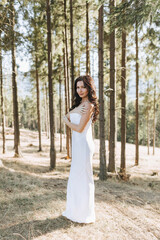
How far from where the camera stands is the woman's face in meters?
3.90

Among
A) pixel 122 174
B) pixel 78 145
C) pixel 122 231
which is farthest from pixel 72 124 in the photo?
pixel 122 174

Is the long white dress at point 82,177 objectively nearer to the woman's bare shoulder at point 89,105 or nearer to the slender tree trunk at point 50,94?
the woman's bare shoulder at point 89,105

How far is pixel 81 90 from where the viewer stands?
392cm

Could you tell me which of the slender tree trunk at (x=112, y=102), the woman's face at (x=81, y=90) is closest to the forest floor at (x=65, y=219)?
the woman's face at (x=81, y=90)

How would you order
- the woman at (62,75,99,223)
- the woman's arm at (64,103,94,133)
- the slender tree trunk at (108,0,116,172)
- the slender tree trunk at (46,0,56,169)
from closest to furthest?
the woman's arm at (64,103,94,133)
the woman at (62,75,99,223)
the slender tree trunk at (108,0,116,172)
the slender tree trunk at (46,0,56,169)

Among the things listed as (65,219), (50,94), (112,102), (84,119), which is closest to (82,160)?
(84,119)

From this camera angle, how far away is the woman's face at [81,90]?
154 inches

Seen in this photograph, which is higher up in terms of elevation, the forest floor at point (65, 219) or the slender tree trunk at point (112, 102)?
the slender tree trunk at point (112, 102)

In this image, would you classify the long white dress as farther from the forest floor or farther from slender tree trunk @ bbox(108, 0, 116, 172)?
slender tree trunk @ bbox(108, 0, 116, 172)

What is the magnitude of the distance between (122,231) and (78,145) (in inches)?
77.3

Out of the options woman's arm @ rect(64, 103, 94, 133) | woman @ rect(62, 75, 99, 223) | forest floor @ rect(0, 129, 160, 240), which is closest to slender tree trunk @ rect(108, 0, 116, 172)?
forest floor @ rect(0, 129, 160, 240)

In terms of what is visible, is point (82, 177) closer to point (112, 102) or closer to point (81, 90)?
point (81, 90)

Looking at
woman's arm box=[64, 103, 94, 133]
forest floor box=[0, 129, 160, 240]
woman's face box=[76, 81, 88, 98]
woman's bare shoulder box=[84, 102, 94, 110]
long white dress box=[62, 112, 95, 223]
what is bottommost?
forest floor box=[0, 129, 160, 240]

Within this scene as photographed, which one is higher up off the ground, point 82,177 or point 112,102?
point 112,102
